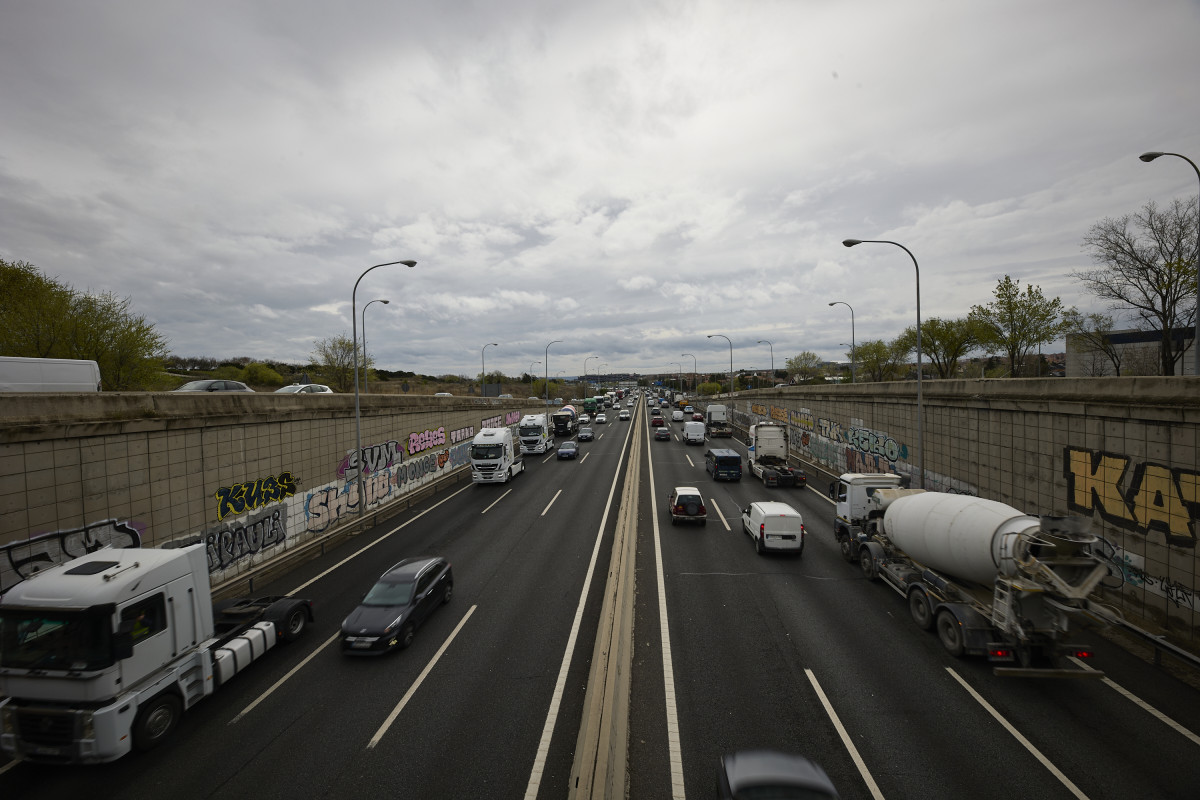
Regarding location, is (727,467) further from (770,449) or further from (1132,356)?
(1132,356)

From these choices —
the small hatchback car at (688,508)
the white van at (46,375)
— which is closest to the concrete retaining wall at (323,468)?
the white van at (46,375)

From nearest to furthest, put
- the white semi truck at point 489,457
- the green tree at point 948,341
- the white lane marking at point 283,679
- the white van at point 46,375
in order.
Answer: the white lane marking at point 283,679 < the white van at point 46,375 < the white semi truck at point 489,457 < the green tree at point 948,341

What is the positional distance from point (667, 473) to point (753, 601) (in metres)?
21.9

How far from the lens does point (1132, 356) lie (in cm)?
3850

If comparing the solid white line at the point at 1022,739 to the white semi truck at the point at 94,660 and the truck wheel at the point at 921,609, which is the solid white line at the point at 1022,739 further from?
the white semi truck at the point at 94,660

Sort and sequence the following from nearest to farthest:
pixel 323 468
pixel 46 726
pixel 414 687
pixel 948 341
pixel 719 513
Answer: pixel 46 726, pixel 414 687, pixel 323 468, pixel 719 513, pixel 948 341

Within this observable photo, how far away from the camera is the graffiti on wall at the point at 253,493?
16.1m

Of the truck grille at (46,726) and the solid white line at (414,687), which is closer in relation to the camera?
the truck grille at (46,726)

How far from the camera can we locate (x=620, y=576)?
15203 millimetres

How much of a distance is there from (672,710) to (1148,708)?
8828 millimetres

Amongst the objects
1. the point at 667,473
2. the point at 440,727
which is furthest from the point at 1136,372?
the point at 440,727

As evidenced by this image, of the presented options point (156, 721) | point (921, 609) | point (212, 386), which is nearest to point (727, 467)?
point (921, 609)

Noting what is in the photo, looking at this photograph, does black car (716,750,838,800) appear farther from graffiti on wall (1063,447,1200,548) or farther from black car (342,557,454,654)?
graffiti on wall (1063,447,1200,548)

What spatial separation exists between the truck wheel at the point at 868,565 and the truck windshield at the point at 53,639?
59.8ft
